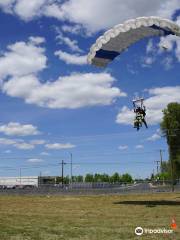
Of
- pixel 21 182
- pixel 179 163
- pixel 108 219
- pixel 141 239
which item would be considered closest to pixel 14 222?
pixel 108 219

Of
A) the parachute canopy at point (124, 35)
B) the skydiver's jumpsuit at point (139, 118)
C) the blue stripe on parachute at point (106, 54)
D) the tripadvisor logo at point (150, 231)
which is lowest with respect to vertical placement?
the tripadvisor logo at point (150, 231)

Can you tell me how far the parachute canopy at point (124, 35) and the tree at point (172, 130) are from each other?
121 ft

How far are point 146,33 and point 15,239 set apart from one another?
14854mm

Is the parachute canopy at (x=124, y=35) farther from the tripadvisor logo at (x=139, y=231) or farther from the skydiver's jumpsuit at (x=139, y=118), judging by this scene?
the tripadvisor logo at (x=139, y=231)

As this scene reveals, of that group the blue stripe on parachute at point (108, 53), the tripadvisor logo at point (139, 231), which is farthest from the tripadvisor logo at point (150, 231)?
the blue stripe on parachute at point (108, 53)

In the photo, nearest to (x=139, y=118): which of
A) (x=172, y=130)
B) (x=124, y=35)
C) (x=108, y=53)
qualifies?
(x=108, y=53)

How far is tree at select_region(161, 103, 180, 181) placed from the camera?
207ft

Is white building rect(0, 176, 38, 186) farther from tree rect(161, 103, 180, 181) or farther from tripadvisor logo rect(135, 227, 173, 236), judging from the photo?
tripadvisor logo rect(135, 227, 173, 236)

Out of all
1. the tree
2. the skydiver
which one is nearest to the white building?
the tree

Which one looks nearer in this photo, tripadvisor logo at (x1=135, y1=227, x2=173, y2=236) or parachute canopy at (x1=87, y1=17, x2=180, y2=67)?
tripadvisor logo at (x1=135, y1=227, x2=173, y2=236)

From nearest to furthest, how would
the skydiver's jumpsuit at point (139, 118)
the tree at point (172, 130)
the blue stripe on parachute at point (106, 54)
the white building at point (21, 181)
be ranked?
the blue stripe on parachute at point (106, 54), the skydiver's jumpsuit at point (139, 118), the tree at point (172, 130), the white building at point (21, 181)

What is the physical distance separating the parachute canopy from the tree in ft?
121

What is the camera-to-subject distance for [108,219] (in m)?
23.2

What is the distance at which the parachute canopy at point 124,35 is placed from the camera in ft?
79.2
